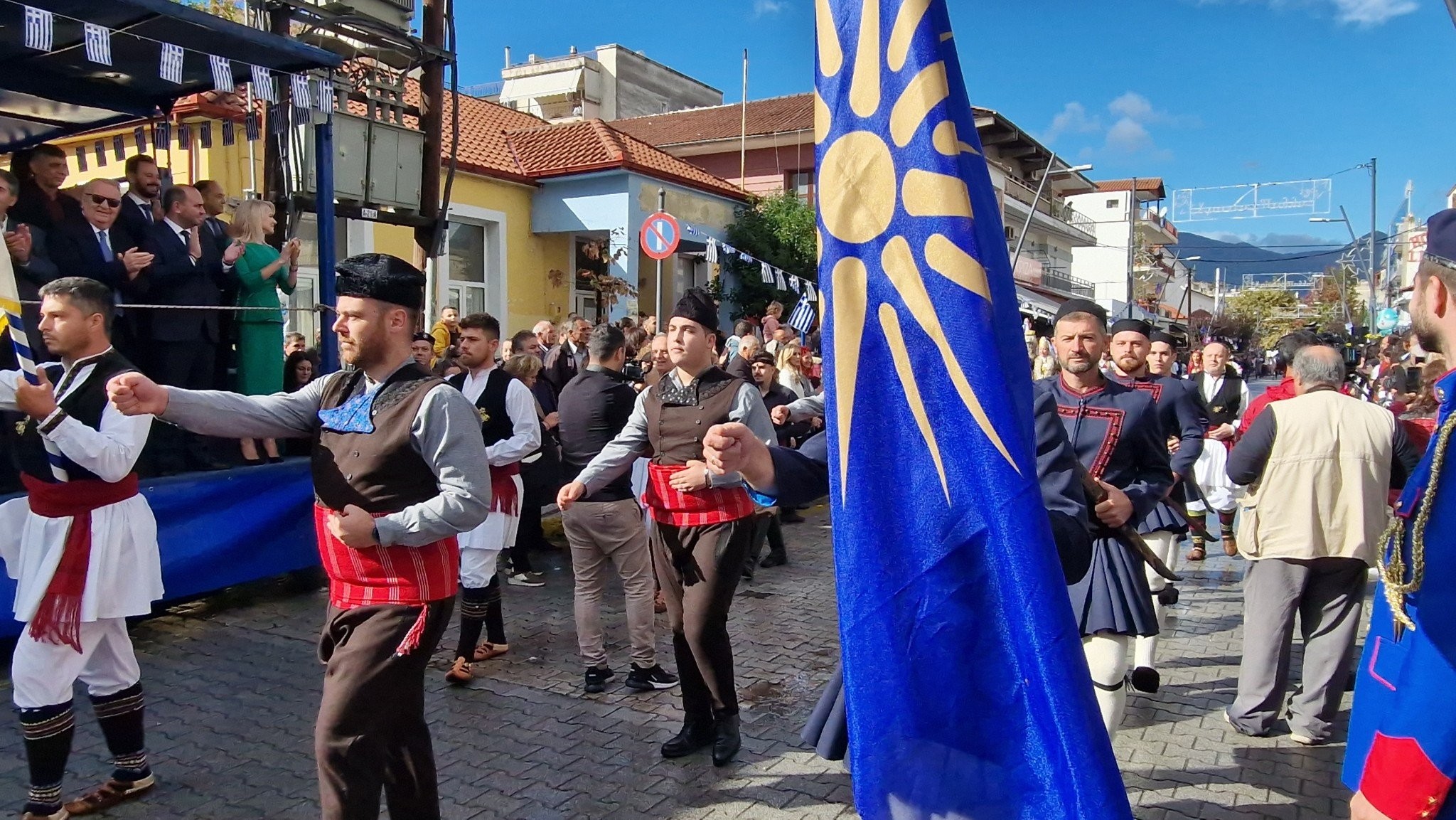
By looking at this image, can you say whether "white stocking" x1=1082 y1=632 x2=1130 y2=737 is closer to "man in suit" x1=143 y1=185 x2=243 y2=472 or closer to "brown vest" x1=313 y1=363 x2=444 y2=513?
"brown vest" x1=313 y1=363 x2=444 y2=513

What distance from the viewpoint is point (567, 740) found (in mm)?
4371

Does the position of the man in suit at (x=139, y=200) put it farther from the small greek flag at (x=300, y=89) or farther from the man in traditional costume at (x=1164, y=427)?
the man in traditional costume at (x=1164, y=427)

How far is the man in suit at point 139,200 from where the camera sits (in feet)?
21.5

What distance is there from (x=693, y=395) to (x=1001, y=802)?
116 inches

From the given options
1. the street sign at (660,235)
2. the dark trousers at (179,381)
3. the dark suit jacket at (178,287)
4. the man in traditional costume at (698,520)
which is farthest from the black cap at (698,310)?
the street sign at (660,235)

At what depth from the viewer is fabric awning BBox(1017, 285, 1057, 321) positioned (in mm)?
30000

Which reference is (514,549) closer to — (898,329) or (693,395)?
(693,395)

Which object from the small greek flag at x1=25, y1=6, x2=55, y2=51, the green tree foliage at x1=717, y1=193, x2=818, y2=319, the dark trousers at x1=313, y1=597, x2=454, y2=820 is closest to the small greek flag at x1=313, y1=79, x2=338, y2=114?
the small greek flag at x1=25, y1=6, x2=55, y2=51

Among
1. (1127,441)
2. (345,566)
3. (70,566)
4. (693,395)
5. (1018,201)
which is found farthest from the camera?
(1018,201)

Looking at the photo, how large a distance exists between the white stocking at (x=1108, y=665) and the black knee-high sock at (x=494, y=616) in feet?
10.6

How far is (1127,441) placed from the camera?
397cm

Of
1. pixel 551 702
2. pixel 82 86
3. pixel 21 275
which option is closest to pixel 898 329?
pixel 551 702

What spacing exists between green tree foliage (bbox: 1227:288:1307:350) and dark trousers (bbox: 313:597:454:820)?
69.9 m

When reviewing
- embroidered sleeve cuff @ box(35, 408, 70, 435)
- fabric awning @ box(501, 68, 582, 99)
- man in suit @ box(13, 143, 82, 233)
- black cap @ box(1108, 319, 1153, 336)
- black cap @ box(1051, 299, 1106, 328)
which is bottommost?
embroidered sleeve cuff @ box(35, 408, 70, 435)
